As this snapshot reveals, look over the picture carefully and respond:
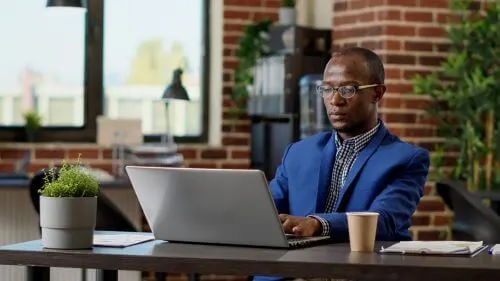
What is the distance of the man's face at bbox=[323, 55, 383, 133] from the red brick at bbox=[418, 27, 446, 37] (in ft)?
8.53

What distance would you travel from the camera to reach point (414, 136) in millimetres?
5766

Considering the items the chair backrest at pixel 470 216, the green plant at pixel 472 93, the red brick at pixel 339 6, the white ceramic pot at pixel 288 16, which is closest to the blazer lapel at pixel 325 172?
the chair backrest at pixel 470 216

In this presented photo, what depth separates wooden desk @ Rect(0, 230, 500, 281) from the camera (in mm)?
2445

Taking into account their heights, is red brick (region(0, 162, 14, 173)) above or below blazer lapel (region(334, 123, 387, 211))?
below

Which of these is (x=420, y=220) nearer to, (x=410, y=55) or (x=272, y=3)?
(x=410, y=55)

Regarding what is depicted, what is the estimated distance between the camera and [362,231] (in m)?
2.71

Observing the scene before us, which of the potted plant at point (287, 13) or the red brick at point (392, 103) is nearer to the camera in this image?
the red brick at point (392, 103)

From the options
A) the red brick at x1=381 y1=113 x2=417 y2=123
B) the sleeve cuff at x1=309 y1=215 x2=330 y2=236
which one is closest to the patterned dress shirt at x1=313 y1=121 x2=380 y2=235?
the sleeve cuff at x1=309 y1=215 x2=330 y2=236

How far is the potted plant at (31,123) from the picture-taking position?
6.45 metres

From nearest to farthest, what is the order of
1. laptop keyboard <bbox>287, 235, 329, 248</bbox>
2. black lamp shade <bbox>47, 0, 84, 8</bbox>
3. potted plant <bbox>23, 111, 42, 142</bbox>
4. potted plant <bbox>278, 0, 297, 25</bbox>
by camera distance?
laptop keyboard <bbox>287, 235, 329, 248</bbox>
black lamp shade <bbox>47, 0, 84, 8</bbox>
potted plant <bbox>23, 111, 42, 142</bbox>
potted plant <bbox>278, 0, 297, 25</bbox>

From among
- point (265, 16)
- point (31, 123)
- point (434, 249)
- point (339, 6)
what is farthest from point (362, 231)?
point (265, 16)

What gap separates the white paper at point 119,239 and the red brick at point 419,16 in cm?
303

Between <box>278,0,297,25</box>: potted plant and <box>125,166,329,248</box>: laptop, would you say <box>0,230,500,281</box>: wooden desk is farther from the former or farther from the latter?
<box>278,0,297,25</box>: potted plant

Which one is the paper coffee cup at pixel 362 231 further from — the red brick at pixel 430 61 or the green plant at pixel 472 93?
the red brick at pixel 430 61
